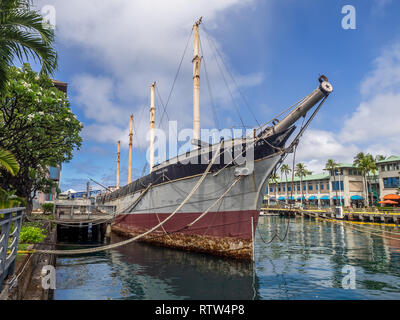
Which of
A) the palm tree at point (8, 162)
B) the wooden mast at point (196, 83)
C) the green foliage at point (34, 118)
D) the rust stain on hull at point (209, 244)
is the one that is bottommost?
the rust stain on hull at point (209, 244)

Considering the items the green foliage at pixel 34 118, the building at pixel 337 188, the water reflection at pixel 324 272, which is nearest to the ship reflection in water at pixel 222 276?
the water reflection at pixel 324 272

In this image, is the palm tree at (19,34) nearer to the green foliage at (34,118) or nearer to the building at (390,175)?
the green foliage at (34,118)

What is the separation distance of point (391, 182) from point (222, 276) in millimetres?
54299

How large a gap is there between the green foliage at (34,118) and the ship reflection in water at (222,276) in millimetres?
6441

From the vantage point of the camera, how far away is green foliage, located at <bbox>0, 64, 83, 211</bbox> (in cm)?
1146

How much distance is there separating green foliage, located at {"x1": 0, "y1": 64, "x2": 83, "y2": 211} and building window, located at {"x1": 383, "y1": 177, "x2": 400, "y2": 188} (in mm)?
55528

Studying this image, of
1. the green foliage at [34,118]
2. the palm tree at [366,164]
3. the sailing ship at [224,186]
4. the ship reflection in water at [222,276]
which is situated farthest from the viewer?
the palm tree at [366,164]

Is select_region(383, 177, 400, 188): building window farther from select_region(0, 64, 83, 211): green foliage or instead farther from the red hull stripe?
select_region(0, 64, 83, 211): green foliage

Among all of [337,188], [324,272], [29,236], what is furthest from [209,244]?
[337,188]

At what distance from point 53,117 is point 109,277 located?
7.66 meters

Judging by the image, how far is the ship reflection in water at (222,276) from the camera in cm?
883

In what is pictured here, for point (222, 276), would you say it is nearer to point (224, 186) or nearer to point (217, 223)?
point (217, 223)
